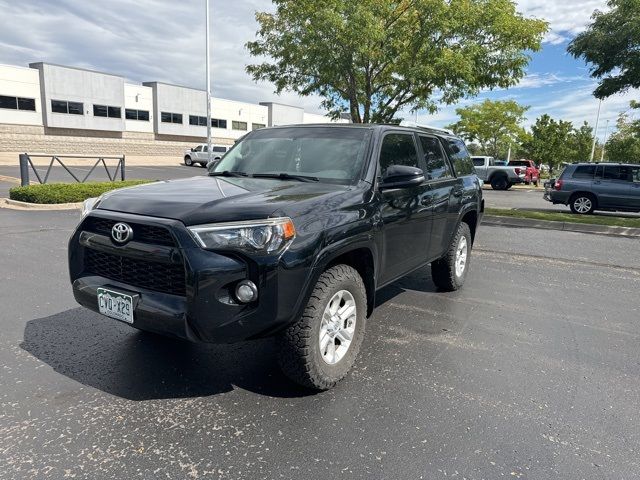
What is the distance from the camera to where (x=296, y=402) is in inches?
119

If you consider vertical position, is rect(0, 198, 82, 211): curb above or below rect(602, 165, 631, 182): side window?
below

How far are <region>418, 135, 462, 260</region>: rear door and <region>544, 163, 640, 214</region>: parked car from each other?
11.2 meters

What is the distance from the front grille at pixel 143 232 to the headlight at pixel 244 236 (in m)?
0.18

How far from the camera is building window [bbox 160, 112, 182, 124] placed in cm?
4606

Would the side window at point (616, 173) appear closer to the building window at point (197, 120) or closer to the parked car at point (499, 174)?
the parked car at point (499, 174)

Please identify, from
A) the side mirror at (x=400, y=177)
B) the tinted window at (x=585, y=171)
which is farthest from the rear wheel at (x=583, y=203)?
the side mirror at (x=400, y=177)

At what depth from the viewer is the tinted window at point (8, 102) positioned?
34438 mm

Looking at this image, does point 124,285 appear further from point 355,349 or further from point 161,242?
point 355,349

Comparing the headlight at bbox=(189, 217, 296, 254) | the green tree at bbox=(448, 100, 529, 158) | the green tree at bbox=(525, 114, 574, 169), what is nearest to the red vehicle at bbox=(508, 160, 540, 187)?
the green tree at bbox=(448, 100, 529, 158)

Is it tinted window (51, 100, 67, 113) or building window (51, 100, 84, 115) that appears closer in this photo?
tinted window (51, 100, 67, 113)

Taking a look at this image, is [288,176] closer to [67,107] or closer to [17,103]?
[17,103]

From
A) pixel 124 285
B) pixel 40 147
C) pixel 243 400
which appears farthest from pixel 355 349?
pixel 40 147

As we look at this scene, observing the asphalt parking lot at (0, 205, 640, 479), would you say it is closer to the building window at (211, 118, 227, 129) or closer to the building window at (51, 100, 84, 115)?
the building window at (51, 100, 84, 115)

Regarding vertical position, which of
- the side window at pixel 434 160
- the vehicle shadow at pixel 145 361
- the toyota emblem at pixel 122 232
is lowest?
the vehicle shadow at pixel 145 361
